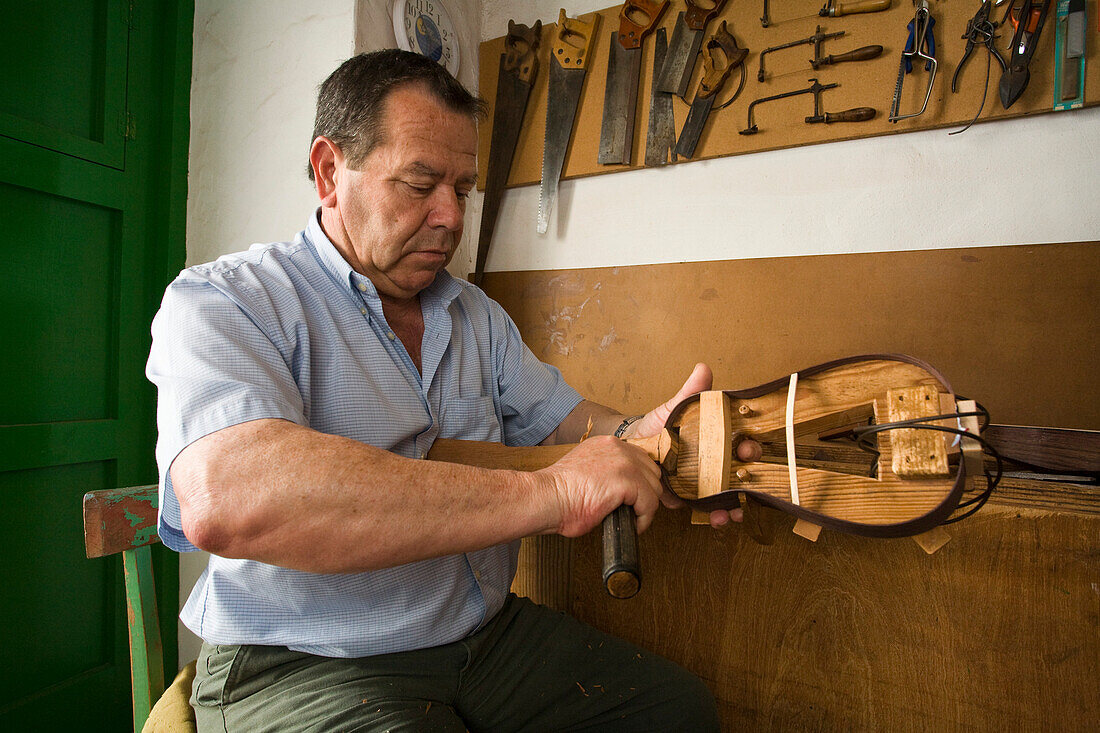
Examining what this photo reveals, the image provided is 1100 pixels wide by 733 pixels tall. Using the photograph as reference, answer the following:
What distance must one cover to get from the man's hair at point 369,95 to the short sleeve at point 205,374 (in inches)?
16.1

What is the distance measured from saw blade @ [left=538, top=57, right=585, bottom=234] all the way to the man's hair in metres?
0.92

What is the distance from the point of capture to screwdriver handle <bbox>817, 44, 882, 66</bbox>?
65.9 inches

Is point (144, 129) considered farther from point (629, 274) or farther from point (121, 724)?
point (121, 724)

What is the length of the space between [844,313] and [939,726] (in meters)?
1.02

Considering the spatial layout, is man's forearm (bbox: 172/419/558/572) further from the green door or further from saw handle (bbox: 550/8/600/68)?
saw handle (bbox: 550/8/600/68)

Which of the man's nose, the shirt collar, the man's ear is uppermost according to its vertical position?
the man's ear

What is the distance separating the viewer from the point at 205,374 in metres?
0.85

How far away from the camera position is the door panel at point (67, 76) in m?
1.64

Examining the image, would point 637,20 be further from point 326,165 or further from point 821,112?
point 326,165

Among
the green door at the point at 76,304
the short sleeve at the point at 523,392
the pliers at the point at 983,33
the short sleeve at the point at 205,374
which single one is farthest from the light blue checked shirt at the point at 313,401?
the pliers at the point at 983,33

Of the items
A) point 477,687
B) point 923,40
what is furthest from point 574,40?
point 477,687

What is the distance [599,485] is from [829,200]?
Answer: 4.38ft

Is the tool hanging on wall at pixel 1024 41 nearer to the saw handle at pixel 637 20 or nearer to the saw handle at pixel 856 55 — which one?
the saw handle at pixel 856 55

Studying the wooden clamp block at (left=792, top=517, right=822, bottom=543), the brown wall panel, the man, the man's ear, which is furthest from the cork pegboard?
the wooden clamp block at (left=792, top=517, right=822, bottom=543)
